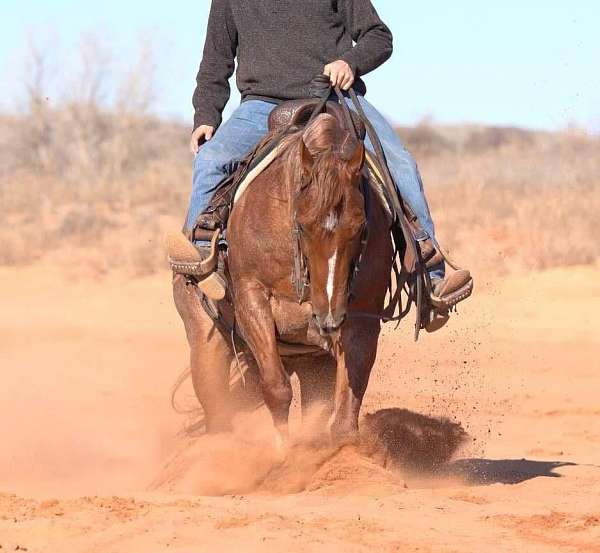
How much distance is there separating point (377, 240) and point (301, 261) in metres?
0.72

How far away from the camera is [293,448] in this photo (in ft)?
23.5

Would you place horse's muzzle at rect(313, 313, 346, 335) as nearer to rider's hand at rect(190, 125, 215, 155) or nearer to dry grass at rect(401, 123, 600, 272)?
rider's hand at rect(190, 125, 215, 155)

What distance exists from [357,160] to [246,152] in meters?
1.63

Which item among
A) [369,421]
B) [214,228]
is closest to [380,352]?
[369,421]

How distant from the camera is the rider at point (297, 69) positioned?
7.75 metres

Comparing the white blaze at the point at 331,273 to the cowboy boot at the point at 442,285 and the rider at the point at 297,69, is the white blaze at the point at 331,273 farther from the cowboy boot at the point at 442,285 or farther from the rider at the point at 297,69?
the rider at the point at 297,69

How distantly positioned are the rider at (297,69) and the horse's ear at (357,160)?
119 cm

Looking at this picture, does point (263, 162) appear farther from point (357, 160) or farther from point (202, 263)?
point (357, 160)

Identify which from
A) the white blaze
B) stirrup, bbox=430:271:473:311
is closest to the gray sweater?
stirrup, bbox=430:271:473:311

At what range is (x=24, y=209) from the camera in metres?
22.3

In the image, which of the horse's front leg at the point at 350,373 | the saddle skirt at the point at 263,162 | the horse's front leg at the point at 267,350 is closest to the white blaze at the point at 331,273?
the horse's front leg at the point at 350,373

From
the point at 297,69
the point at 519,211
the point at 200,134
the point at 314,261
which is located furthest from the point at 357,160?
the point at 519,211

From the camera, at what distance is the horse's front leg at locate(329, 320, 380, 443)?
7.11m

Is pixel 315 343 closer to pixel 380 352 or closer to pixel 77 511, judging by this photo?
pixel 77 511
